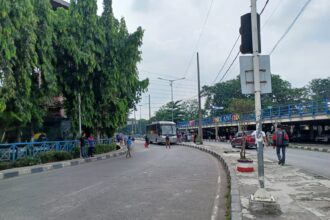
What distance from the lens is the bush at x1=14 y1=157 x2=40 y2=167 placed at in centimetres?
1755

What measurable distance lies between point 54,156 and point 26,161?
2.56m

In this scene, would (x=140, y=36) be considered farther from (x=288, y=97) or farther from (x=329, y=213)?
(x=288, y=97)

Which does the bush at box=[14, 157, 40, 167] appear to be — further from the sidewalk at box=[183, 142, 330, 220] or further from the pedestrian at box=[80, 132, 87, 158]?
the sidewalk at box=[183, 142, 330, 220]

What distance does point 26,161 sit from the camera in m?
17.9

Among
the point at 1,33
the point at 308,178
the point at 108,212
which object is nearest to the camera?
the point at 108,212

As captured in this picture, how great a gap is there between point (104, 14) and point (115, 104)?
6708mm

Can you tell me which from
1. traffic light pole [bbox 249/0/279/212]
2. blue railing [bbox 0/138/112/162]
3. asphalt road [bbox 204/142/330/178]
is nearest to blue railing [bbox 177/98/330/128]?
asphalt road [bbox 204/142/330/178]

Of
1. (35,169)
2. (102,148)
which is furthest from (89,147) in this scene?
(35,169)

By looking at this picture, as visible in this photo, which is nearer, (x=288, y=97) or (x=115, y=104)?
(x=115, y=104)

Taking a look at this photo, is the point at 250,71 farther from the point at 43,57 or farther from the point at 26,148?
the point at 26,148

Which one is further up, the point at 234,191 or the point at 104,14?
the point at 104,14

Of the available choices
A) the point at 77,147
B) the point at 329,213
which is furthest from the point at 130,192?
the point at 77,147

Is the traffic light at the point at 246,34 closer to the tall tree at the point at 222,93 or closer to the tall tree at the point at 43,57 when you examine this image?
the tall tree at the point at 43,57

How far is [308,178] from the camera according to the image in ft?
34.1
